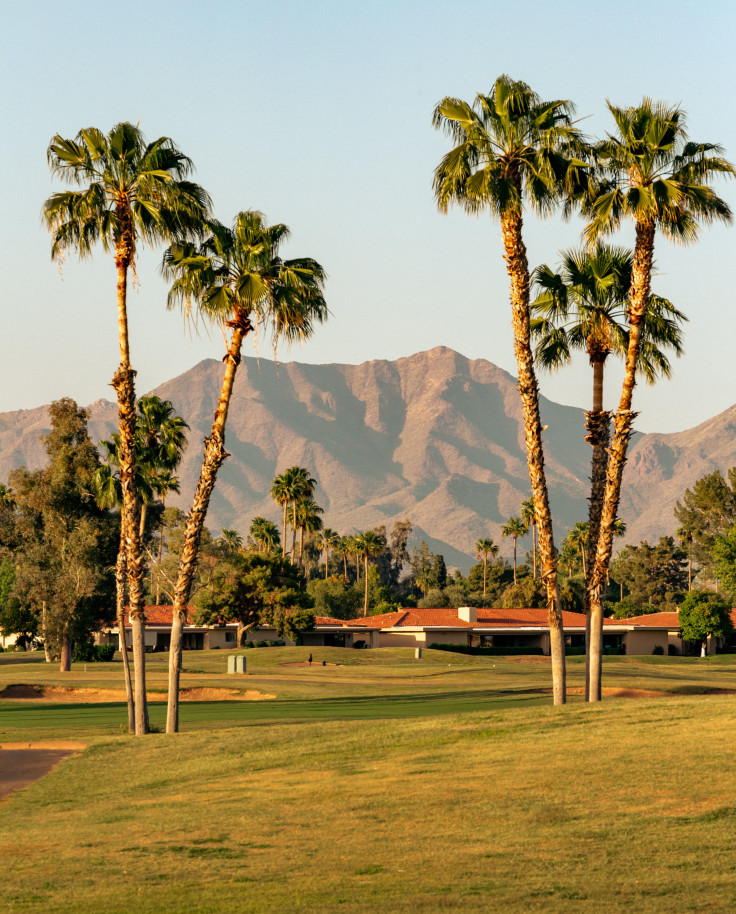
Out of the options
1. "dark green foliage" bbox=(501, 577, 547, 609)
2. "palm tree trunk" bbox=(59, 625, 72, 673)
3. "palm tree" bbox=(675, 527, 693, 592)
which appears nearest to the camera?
"palm tree trunk" bbox=(59, 625, 72, 673)

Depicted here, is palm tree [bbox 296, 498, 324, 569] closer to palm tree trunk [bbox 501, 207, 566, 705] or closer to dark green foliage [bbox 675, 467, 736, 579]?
dark green foliage [bbox 675, 467, 736, 579]

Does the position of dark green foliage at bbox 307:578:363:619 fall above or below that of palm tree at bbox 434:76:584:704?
below

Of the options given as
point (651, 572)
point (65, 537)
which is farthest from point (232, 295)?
point (651, 572)

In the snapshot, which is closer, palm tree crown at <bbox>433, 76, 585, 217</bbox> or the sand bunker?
palm tree crown at <bbox>433, 76, 585, 217</bbox>

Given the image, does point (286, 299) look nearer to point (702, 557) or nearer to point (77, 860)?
point (77, 860)

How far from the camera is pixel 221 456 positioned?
31828 millimetres

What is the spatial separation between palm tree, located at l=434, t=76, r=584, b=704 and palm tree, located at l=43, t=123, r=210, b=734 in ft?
26.4

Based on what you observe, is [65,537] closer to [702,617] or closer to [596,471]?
[596,471]

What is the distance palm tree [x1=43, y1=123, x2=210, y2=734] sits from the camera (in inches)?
1202

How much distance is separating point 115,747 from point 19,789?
5.47 m

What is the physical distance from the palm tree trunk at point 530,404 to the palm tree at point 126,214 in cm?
939

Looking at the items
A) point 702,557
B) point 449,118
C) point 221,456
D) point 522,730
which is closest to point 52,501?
point 221,456

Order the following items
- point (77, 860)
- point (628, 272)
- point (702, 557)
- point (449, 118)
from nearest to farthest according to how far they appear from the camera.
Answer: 1. point (77, 860)
2. point (449, 118)
3. point (628, 272)
4. point (702, 557)

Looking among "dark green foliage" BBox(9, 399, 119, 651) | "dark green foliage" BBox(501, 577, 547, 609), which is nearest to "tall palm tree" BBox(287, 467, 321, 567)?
"dark green foliage" BBox(501, 577, 547, 609)
